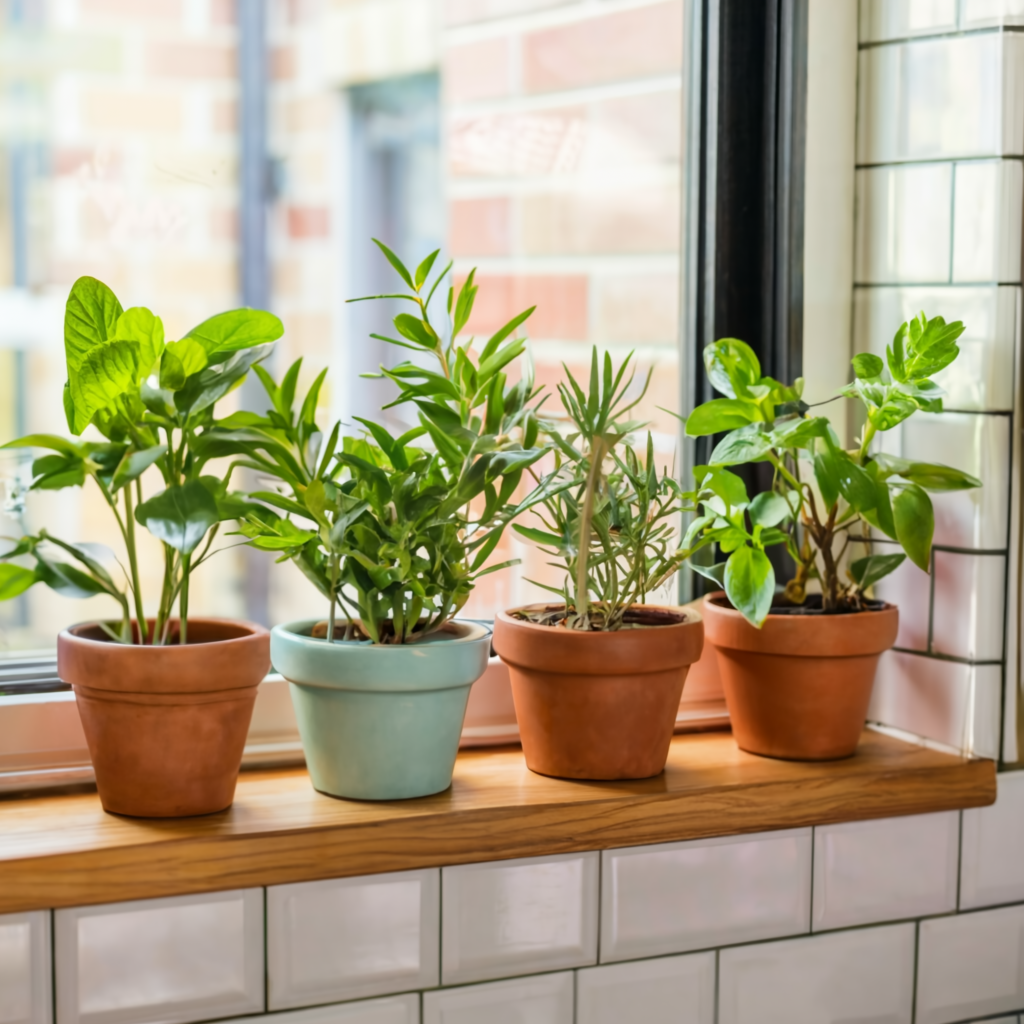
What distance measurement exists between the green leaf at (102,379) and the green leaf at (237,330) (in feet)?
0.18

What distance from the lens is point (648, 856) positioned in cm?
105

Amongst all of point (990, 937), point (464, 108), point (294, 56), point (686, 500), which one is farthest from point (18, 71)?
point (990, 937)

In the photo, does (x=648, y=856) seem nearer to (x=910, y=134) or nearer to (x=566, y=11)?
(x=910, y=134)

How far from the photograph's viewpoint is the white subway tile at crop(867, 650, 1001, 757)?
1.15 m

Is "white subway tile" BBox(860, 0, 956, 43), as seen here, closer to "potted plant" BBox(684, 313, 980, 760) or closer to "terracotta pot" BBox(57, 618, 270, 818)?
"potted plant" BBox(684, 313, 980, 760)

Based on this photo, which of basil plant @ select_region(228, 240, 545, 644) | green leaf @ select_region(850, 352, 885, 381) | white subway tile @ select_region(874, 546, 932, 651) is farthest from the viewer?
white subway tile @ select_region(874, 546, 932, 651)

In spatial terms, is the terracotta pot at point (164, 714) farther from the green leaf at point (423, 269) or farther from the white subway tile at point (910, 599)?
the white subway tile at point (910, 599)

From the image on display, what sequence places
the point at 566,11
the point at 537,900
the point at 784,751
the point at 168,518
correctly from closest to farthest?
1. the point at 168,518
2. the point at 537,900
3. the point at 784,751
4. the point at 566,11

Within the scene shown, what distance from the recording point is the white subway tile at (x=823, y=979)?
1.10 m

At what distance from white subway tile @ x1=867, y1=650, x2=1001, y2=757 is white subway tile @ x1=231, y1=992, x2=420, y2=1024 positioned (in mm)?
531

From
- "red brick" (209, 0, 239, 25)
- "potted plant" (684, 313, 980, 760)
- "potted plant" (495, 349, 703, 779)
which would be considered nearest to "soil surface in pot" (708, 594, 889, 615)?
"potted plant" (684, 313, 980, 760)

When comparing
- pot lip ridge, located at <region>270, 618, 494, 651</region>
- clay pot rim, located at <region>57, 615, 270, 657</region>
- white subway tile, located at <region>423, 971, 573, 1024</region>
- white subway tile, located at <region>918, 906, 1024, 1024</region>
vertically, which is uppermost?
clay pot rim, located at <region>57, 615, 270, 657</region>

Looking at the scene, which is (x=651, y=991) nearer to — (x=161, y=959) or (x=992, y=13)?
(x=161, y=959)

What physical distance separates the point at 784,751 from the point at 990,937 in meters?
0.28
